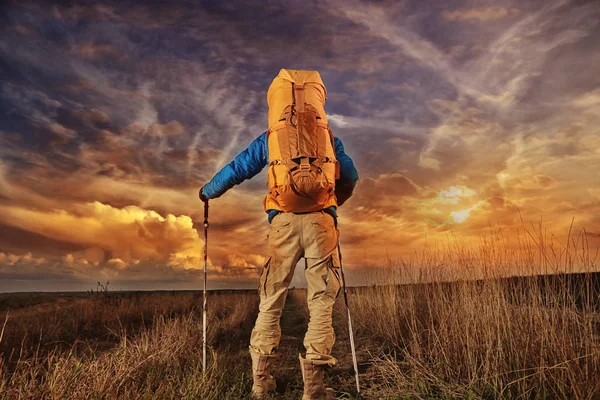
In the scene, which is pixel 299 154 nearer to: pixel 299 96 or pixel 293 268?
pixel 299 96

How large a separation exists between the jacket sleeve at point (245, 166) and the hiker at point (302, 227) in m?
0.16

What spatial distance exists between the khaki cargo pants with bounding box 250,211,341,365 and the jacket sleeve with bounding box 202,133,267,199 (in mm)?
662

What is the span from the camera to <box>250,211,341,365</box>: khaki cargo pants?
153 inches

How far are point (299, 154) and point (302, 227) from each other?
2.19ft

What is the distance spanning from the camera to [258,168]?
14.4 feet

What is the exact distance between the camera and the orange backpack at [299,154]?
3.79 m

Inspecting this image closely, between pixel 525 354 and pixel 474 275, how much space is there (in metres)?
1.46

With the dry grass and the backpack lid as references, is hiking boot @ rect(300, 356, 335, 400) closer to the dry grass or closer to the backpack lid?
the dry grass

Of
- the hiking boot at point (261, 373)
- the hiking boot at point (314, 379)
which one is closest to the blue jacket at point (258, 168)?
the hiking boot at point (261, 373)

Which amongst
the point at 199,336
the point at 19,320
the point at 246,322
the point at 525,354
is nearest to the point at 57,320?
the point at 19,320

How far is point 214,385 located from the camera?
12.6 ft

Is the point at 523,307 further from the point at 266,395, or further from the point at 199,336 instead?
the point at 199,336

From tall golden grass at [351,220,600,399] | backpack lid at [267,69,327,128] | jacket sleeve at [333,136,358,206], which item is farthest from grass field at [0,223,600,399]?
backpack lid at [267,69,327,128]

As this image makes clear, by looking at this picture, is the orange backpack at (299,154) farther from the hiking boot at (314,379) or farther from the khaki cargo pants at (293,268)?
the hiking boot at (314,379)
